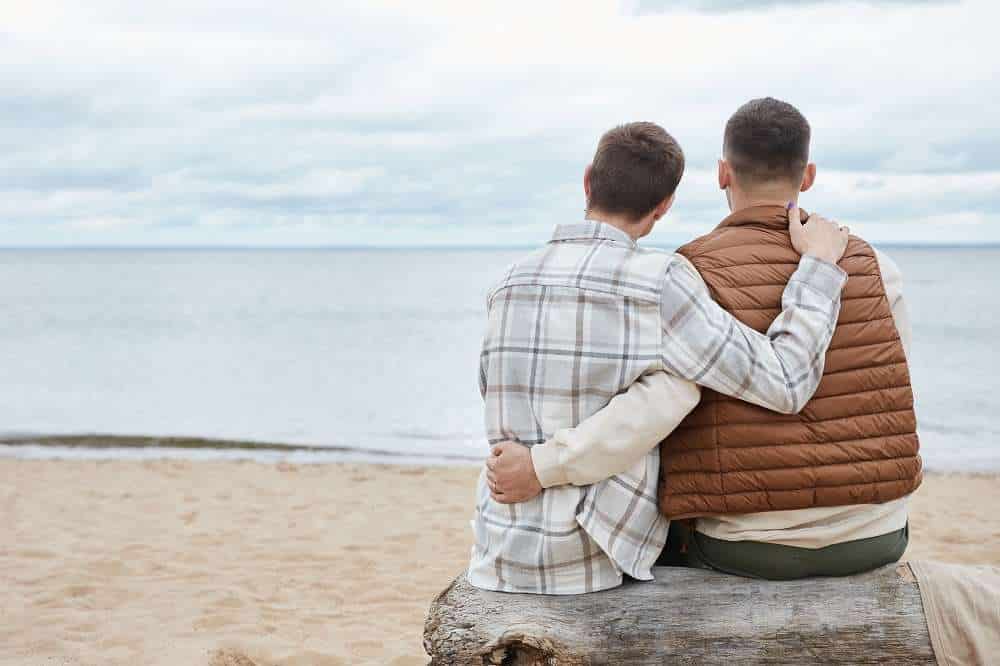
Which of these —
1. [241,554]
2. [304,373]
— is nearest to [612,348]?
[241,554]

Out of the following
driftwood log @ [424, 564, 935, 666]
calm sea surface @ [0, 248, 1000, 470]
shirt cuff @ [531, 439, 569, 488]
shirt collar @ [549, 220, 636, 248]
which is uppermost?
shirt collar @ [549, 220, 636, 248]

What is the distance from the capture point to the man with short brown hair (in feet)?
8.37

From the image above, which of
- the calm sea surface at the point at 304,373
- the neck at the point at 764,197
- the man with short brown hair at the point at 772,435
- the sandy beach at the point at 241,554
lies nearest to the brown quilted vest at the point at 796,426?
the man with short brown hair at the point at 772,435

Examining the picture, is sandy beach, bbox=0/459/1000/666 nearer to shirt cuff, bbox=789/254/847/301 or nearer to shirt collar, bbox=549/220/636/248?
shirt collar, bbox=549/220/636/248

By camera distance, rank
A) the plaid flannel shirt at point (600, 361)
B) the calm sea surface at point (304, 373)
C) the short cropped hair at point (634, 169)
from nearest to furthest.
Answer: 1. the plaid flannel shirt at point (600, 361)
2. the short cropped hair at point (634, 169)
3. the calm sea surface at point (304, 373)

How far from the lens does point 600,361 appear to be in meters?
2.56

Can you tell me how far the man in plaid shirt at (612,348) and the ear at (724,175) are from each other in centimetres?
23

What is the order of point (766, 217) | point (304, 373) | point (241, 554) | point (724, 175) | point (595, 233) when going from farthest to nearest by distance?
1. point (304, 373)
2. point (241, 554)
3. point (724, 175)
4. point (766, 217)
5. point (595, 233)

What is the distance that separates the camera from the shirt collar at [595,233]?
2689mm

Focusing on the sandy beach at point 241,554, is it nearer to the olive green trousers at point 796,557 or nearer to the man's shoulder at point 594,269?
the olive green trousers at point 796,557

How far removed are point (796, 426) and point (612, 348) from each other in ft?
1.76

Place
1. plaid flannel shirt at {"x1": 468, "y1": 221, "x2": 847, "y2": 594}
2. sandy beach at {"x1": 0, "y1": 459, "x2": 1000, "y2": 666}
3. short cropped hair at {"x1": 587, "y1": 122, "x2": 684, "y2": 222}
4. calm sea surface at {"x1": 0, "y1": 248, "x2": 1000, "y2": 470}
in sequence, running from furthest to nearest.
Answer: calm sea surface at {"x1": 0, "y1": 248, "x2": 1000, "y2": 470} → sandy beach at {"x1": 0, "y1": 459, "x2": 1000, "y2": 666} → short cropped hair at {"x1": 587, "y1": 122, "x2": 684, "y2": 222} → plaid flannel shirt at {"x1": 468, "y1": 221, "x2": 847, "y2": 594}

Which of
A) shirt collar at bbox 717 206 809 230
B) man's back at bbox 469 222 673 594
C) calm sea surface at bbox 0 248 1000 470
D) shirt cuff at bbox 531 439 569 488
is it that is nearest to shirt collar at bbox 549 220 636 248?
man's back at bbox 469 222 673 594

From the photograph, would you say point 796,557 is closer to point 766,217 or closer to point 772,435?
point 772,435
